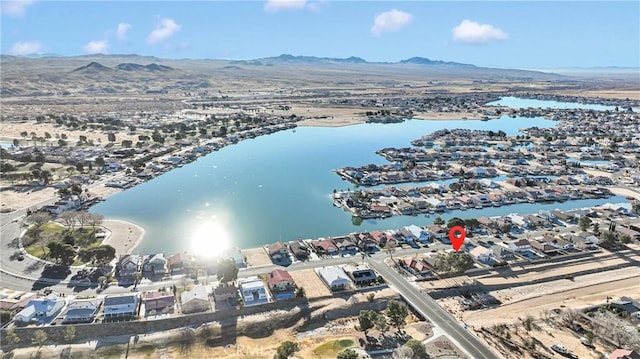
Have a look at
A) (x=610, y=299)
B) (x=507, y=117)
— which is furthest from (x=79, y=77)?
(x=610, y=299)

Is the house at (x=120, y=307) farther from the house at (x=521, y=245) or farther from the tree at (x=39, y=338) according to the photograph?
the house at (x=521, y=245)

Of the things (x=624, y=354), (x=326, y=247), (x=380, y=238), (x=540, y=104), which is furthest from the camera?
(x=540, y=104)

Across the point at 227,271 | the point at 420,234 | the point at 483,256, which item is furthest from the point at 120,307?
the point at 483,256

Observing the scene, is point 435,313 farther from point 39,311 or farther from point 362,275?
point 39,311

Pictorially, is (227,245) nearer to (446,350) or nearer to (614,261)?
(446,350)

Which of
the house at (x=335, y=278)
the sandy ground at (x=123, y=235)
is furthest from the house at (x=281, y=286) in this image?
the sandy ground at (x=123, y=235)

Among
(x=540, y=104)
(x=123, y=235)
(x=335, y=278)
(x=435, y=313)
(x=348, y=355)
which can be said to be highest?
(x=540, y=104)

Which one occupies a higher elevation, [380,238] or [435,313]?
[380,238]
